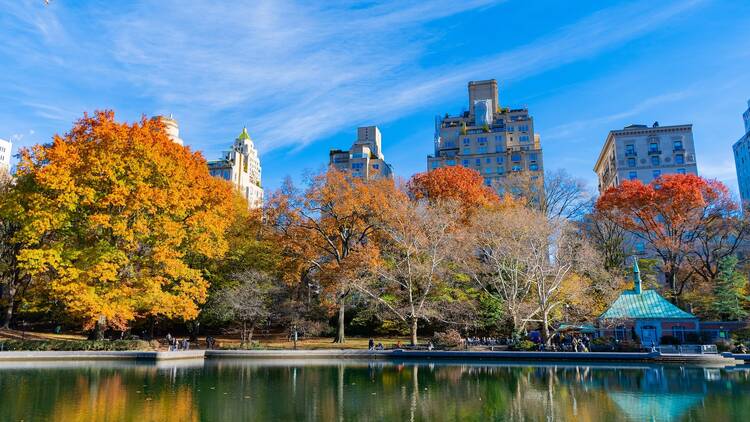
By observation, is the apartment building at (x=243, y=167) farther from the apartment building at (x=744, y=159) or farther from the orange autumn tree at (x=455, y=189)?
the apartment building at (x=744, y=159)

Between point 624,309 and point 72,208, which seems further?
point 624,309

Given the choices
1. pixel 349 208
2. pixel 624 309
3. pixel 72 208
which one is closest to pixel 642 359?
pixel 624 309

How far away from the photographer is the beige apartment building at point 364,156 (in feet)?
366

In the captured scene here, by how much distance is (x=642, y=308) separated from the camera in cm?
3962

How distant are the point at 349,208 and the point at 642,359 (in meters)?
21.7

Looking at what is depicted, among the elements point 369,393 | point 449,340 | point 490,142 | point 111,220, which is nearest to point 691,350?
point 449,340

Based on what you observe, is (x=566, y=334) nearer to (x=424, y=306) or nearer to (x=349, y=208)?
(x=424, y=306)

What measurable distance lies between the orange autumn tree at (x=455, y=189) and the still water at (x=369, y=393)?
23.7 m

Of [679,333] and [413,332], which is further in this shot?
[413,332]

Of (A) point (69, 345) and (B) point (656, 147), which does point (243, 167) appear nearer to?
(B) point (656, 147)

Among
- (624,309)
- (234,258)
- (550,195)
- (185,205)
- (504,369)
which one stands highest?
(550,195)

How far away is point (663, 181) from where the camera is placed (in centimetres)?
5334

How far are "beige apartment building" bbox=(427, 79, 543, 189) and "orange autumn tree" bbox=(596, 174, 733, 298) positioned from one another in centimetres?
4200

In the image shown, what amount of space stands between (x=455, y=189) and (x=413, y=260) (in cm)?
1495
